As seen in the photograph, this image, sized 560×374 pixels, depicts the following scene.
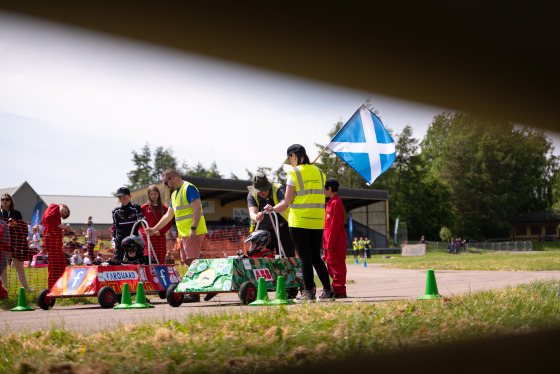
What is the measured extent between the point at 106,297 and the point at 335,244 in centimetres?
327

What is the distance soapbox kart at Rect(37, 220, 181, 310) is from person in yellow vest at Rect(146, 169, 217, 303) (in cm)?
58

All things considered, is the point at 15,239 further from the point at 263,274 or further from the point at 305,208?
the point at 305,208

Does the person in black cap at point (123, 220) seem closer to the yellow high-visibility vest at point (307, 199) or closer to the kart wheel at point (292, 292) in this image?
the kart wheel at point (292, 292)

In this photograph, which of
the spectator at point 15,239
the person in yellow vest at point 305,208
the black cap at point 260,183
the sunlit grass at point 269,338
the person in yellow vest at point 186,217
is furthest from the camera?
the spectator at point 15,239

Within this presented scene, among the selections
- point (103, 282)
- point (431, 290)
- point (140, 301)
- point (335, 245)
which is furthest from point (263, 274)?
point (103, 282)

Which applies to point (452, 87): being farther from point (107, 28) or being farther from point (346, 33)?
point (107, 28)

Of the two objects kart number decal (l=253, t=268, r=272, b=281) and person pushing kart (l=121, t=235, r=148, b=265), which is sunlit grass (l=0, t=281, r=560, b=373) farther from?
person pushing kart (l=121, t=235, r=148, b=265)

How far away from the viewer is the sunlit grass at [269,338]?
2703 mm

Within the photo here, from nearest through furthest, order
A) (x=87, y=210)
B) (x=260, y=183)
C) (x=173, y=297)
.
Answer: (x=173, y=297) < (x=260, y=183) < (x=87, y=210)

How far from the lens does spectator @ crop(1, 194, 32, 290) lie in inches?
397

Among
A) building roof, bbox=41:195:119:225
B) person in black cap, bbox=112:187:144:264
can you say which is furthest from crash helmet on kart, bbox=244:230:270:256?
building roof, bbox=41:195:119:225

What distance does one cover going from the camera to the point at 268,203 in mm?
8352

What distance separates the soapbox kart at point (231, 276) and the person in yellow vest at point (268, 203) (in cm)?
41

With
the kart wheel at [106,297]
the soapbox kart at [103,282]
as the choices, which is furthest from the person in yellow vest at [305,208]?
the kart wheel at [106,297]
